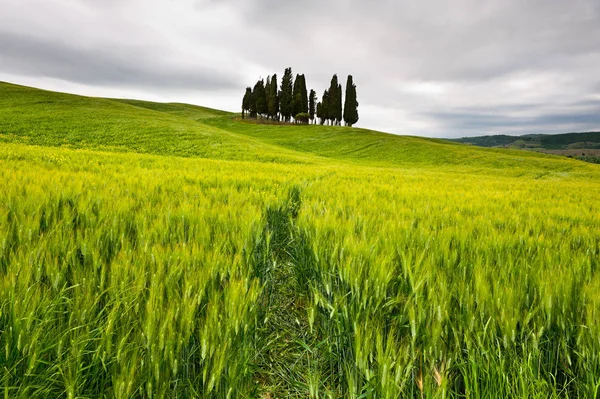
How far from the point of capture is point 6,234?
5.47 ft

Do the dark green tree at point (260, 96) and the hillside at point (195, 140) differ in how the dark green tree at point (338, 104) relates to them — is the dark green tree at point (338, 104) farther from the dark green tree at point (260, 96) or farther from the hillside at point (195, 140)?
the dark green tree at point (260, 96)

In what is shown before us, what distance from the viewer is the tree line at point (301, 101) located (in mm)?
71375

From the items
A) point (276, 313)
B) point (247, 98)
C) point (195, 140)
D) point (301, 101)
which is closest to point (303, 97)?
point (301, 101)

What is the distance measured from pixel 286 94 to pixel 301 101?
4621 millimetres

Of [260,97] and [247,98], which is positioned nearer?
[260,97]

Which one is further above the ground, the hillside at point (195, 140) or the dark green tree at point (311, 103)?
the dark green tree at point (311, 103)

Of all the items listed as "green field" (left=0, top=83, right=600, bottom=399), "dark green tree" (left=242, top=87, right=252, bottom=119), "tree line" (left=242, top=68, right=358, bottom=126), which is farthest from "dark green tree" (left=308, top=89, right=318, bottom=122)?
"green field" (left=0, top=83, right=600, bottom=399)

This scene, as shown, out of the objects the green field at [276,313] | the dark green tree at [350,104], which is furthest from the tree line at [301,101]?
the green field at [276,313]

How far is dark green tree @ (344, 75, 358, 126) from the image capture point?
7006cm

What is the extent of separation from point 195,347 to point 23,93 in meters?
72.2

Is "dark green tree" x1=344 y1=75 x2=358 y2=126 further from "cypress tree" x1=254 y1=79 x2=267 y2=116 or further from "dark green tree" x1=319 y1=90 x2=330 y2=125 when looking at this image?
"cypress tree" x1=254 y1=79 x2=267 y2=116

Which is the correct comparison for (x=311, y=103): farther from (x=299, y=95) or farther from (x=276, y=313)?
(x=276, y=313)

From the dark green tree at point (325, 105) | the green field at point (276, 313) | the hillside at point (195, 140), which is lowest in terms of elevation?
the green field at point (276, 313)

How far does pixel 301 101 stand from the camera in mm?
72438
